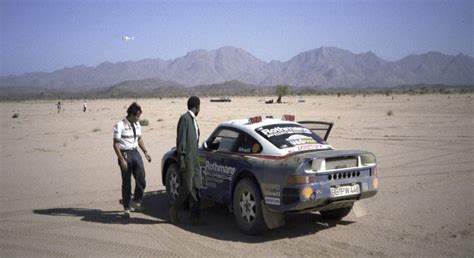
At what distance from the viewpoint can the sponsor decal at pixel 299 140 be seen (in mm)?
7450

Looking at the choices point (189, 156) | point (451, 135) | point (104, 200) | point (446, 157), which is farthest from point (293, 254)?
point (451, 135)

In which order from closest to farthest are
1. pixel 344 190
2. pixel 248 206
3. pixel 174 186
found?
pixel 344 190 < pixel 248 206 < pixel 174 186

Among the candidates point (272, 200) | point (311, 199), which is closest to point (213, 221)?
point (272, 200)

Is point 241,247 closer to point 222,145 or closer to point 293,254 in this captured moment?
point 293,254

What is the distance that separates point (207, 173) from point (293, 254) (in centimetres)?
246

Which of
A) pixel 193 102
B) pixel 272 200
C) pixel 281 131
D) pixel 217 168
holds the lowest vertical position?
pixel 272 200

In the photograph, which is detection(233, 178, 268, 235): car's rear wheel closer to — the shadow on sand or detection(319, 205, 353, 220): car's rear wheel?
the shadow on sand

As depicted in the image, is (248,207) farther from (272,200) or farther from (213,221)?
(213,221)

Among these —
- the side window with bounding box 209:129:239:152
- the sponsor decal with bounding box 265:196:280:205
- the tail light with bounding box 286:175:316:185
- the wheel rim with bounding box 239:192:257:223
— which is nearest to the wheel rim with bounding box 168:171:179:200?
the side window with bounding box 209:129:239:152

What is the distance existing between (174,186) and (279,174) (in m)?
2.90

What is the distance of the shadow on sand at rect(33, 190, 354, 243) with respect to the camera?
7.16 m

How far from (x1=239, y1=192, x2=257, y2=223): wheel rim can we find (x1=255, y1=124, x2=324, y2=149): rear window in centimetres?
88

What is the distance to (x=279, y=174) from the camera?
6543 millimetres

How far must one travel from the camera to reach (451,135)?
1923cm
